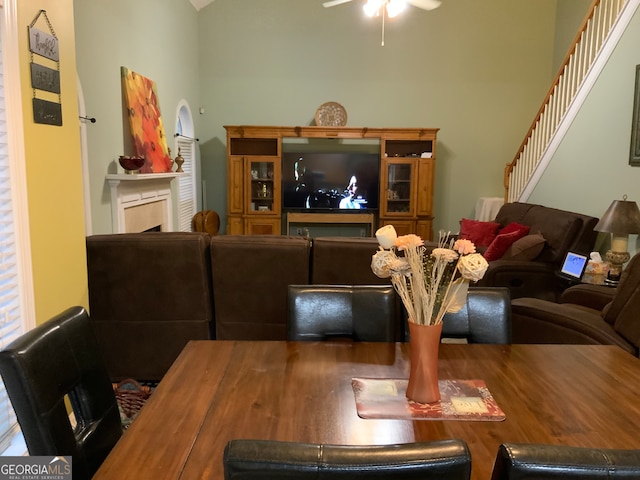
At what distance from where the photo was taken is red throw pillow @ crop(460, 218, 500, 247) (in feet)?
19.1

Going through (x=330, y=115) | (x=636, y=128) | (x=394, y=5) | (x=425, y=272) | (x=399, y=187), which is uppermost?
(x=394, y=5)

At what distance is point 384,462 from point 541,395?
903 millimetres

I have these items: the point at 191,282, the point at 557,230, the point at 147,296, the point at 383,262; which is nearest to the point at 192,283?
the point at 191,282

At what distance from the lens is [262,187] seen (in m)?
7.08

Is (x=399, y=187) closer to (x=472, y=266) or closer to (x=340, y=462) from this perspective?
(x=472, y=266)

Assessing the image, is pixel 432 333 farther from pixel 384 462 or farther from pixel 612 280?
pixel 612 280

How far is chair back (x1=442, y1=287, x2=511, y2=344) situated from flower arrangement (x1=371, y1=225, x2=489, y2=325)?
1.92ft

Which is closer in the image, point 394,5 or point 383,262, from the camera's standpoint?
point 383,262

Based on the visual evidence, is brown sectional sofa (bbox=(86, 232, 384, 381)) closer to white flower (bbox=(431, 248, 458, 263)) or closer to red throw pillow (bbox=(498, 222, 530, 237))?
white flower (bbox=(431, 248, 458, 263))

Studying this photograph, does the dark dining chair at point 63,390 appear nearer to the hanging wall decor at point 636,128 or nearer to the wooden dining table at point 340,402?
the wooden dining table at point 340,402

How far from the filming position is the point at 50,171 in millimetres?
2406

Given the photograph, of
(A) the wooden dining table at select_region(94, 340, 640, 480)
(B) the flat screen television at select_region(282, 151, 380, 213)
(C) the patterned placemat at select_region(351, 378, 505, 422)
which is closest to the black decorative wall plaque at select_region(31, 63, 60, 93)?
(A) the wooden dining table at select_region(94, 340, 640, 480)

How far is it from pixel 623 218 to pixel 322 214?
3.91m

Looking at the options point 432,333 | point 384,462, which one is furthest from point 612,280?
point 384,462
